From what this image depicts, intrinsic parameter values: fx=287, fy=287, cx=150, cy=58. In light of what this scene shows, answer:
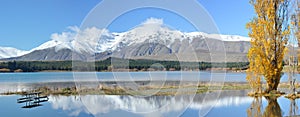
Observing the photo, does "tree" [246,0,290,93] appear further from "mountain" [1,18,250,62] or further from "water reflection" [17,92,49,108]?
"water reflection" [17,92,49,108]

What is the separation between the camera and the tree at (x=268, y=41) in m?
12.5

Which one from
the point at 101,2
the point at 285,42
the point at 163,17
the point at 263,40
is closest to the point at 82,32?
the point at 101,2

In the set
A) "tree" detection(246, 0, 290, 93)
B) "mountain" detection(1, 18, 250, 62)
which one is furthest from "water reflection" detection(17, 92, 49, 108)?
"tree" detection(246, 0, 290, 93)

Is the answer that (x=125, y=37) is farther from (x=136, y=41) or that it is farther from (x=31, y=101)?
(x=31, y=101)

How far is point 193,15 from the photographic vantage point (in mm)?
7562

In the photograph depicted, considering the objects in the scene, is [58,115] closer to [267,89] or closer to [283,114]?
[283,114]

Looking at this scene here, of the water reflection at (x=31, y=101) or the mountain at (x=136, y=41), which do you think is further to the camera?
the water reflection at (x=31, y=101)

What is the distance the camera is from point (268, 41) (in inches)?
491

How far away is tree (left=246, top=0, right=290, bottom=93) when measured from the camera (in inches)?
490

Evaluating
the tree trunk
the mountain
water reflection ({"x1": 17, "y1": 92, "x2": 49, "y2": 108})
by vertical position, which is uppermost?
the mountain

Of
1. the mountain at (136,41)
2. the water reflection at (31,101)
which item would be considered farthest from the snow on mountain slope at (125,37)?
the water reflection at (31,101)

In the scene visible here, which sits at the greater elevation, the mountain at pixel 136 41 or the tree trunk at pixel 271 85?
the mountain at pixel 136 41

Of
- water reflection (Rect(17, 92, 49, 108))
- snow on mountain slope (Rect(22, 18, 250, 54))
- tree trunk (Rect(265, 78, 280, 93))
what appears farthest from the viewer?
tree trunk (Rect(265, 78, 280, 93))

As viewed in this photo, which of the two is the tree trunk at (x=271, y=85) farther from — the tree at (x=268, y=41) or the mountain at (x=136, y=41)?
the mountain at (x=136, y=41)
